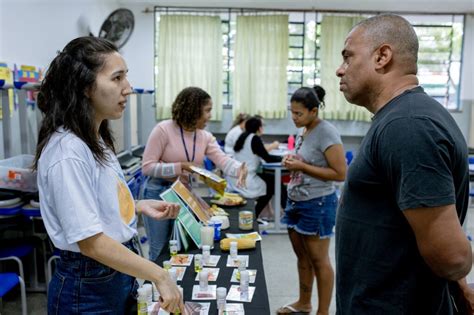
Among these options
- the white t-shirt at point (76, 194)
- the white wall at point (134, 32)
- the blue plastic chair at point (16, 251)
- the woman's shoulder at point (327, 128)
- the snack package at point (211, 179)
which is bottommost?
the blue plastic chair at point (16, 251)

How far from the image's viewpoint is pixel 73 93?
1.08 metres

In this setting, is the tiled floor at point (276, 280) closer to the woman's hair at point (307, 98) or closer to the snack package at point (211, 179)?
the snack package at point (211, 179)

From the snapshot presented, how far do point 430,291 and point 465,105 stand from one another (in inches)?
266

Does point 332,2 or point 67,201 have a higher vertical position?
point 332,2

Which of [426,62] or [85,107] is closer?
[85,107]

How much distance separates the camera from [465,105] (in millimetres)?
6785

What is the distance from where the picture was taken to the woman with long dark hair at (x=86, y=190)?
99cm

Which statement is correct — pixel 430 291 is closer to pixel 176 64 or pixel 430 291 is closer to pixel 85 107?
pixel 85 107

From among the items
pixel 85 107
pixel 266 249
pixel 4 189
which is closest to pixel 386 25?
pixel 85 107

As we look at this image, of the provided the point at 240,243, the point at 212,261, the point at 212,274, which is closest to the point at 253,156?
the point at 240,243

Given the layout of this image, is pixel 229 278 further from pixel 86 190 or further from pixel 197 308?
pixel 86 190

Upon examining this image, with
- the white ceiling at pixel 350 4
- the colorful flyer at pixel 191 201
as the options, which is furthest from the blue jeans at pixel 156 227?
the white ceiling at pixel 350 4

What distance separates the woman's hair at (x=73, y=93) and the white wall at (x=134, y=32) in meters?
2.70

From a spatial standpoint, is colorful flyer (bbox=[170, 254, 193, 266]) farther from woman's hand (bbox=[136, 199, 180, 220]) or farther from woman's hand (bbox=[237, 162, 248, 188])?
woman's hand (bbox=[237, 162, 248, 188])
